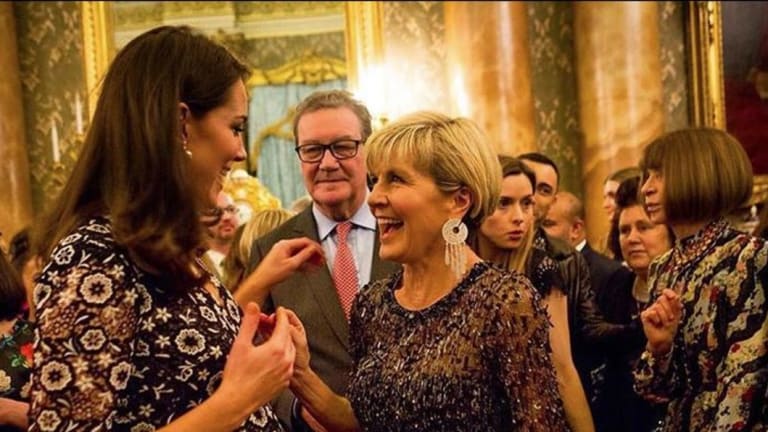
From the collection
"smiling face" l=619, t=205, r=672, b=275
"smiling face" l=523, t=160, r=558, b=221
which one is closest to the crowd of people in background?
"smiling face" l=619, t=205, r=672, b=275

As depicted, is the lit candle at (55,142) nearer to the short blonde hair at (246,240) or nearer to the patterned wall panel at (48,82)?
the patterned wall panel at (48,82)

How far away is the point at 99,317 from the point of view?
161 centimetres

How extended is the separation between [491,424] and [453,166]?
608 millimetres

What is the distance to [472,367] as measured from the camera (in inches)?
85.1

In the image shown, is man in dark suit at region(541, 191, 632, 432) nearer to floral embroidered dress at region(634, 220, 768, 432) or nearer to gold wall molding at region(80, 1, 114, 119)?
floral embroidered dress at region(634, 220, 768, 432)

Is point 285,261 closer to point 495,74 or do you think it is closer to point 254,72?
point 495,74

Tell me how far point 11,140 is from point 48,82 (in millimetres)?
594

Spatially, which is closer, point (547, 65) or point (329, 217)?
point (329, 217)

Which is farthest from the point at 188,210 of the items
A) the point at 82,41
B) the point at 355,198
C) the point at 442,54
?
the point at 82,41

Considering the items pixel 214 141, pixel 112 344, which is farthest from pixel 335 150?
pixel 112 344

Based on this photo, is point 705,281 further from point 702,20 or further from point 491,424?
point 702,20

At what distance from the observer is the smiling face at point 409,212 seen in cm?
231

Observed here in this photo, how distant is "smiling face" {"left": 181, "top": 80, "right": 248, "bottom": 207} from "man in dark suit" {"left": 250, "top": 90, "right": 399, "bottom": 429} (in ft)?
3.84

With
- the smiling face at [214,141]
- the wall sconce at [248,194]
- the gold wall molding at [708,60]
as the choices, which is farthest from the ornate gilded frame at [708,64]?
the smiling face at [214,141]
